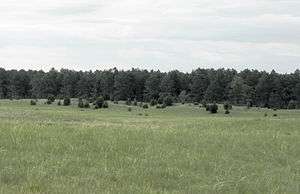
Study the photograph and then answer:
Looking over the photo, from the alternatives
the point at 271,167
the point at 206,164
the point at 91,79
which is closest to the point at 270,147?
the point at 271,167

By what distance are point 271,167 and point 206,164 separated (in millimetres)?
2198

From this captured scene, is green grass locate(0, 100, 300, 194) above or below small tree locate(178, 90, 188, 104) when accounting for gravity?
below

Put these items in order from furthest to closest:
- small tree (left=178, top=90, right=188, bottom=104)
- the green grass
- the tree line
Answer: the tree line → small tree (left=178, top=90, right=188, bottom=104) → the green grass

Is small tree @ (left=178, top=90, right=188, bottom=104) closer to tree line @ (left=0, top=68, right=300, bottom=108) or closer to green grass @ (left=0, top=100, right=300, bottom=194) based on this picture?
tree line @ (left=0, top=68, right=300, bottom=108)

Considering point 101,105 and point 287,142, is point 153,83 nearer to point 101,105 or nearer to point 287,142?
point 101,105

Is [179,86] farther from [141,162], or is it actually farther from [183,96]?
[141,162]

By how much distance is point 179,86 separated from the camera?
380 feet

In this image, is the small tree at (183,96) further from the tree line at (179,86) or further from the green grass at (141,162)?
the green grass at (141,162)

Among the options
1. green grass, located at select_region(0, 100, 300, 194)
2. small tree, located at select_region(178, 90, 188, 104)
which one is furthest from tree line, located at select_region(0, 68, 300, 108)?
green grass, located at select_region(0, 100, 300, 194)

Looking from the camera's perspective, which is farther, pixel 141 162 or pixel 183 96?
pixel 183 96

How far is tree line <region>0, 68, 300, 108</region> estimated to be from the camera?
104750mm

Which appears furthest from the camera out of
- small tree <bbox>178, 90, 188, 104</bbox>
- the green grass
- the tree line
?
the tree line

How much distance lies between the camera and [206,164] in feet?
48.9

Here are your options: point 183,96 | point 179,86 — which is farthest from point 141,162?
point 179,86
